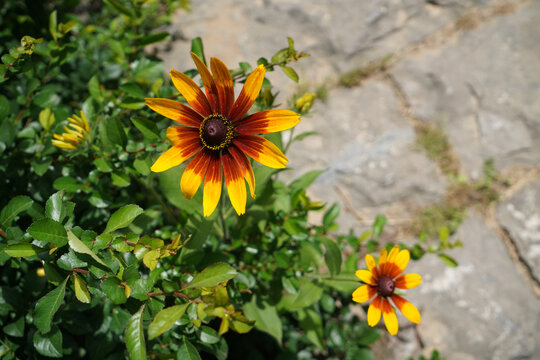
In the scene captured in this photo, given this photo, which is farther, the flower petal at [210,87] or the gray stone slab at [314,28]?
the gray stone slab at [314,28]

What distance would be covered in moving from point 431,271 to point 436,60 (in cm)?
149

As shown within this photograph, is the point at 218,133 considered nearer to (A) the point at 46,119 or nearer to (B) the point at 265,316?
(A) the point at 46,119

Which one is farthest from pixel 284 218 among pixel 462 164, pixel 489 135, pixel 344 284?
pixel 489 135

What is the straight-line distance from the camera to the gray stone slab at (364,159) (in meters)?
2.54

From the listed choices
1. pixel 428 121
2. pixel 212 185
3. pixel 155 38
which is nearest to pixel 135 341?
pixel 212 185

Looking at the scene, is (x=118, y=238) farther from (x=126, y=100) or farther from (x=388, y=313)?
(x=388, y=313)

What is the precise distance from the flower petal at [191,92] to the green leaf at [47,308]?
21.6 inches

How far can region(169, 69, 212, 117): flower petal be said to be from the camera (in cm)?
100

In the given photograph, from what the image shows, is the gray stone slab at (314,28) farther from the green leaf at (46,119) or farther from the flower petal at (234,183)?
the flower petal at (234,183)

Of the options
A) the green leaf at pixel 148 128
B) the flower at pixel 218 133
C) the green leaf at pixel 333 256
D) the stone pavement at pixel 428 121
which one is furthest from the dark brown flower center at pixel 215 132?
the stone pavement at pixel 428 121

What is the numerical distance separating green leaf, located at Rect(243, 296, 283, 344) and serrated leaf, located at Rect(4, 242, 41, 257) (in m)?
0.79

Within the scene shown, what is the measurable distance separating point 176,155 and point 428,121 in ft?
7.17

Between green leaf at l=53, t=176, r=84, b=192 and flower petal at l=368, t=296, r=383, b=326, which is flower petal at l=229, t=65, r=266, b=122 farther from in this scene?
flower petal at l=368, t=296, r=383, b=326

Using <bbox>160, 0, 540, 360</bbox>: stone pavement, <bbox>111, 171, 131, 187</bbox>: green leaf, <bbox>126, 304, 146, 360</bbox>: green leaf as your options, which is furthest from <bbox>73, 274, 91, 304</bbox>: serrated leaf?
<bbox>160, 0, 540, 360</bbox>: stone pavement
